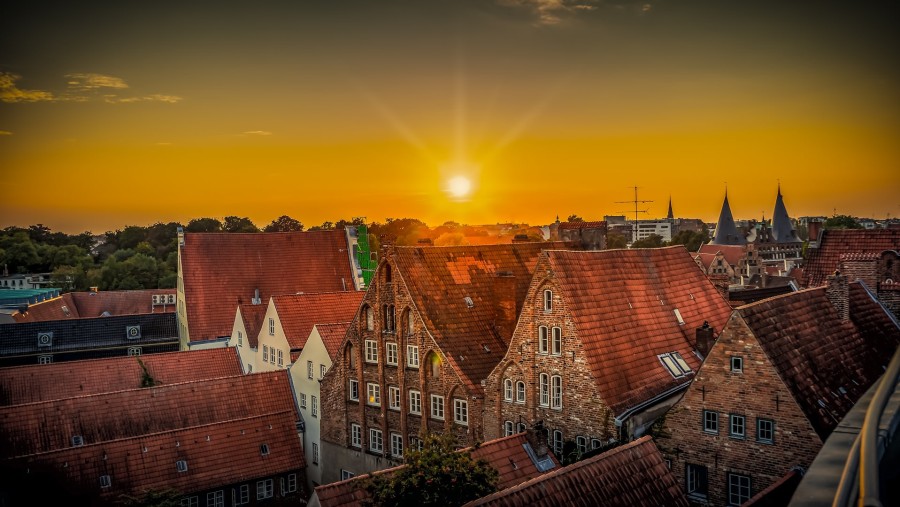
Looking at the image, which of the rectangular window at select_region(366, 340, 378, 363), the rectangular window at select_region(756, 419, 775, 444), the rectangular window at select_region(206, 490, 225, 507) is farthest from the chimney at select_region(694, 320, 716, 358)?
the rectangular window at select_region(206, 490, 225, 507)

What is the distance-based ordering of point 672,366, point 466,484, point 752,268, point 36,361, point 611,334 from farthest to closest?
point 752,268, point 36,361, point 672,366, point 611,334, point 466,484

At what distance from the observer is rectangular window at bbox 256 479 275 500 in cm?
3453

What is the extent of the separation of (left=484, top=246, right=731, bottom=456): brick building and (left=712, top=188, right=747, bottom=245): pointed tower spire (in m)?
120

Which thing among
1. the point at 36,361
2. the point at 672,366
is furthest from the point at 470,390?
the point at 36,361

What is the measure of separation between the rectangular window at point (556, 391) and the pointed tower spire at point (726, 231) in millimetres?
127029

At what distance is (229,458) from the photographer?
34.2 metres

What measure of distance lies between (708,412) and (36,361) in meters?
49.6

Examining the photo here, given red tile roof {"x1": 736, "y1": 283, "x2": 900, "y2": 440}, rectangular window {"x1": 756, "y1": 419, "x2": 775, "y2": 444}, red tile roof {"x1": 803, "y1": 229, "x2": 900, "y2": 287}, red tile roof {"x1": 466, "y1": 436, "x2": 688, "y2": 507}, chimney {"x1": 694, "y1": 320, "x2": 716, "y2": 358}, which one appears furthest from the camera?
red tile roof {"x1": 803, "y1": 229, "x2": 900, "y2": 287}

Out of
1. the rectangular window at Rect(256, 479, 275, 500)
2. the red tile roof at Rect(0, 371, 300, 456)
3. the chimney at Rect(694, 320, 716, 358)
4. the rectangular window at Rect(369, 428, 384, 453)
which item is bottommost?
the rectangular window at Rect(256, 479, 275, 500)

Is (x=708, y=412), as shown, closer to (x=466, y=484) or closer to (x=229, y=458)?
(x=466, y=484)

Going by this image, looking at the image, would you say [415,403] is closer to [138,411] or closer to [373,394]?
[373,394]

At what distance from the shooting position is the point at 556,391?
91.8 ft

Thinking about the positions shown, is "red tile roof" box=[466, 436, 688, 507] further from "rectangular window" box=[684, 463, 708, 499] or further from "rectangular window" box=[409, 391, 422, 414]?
"rectangular window" box=[409, 391, 422, 414]

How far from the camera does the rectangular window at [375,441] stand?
117 ft
